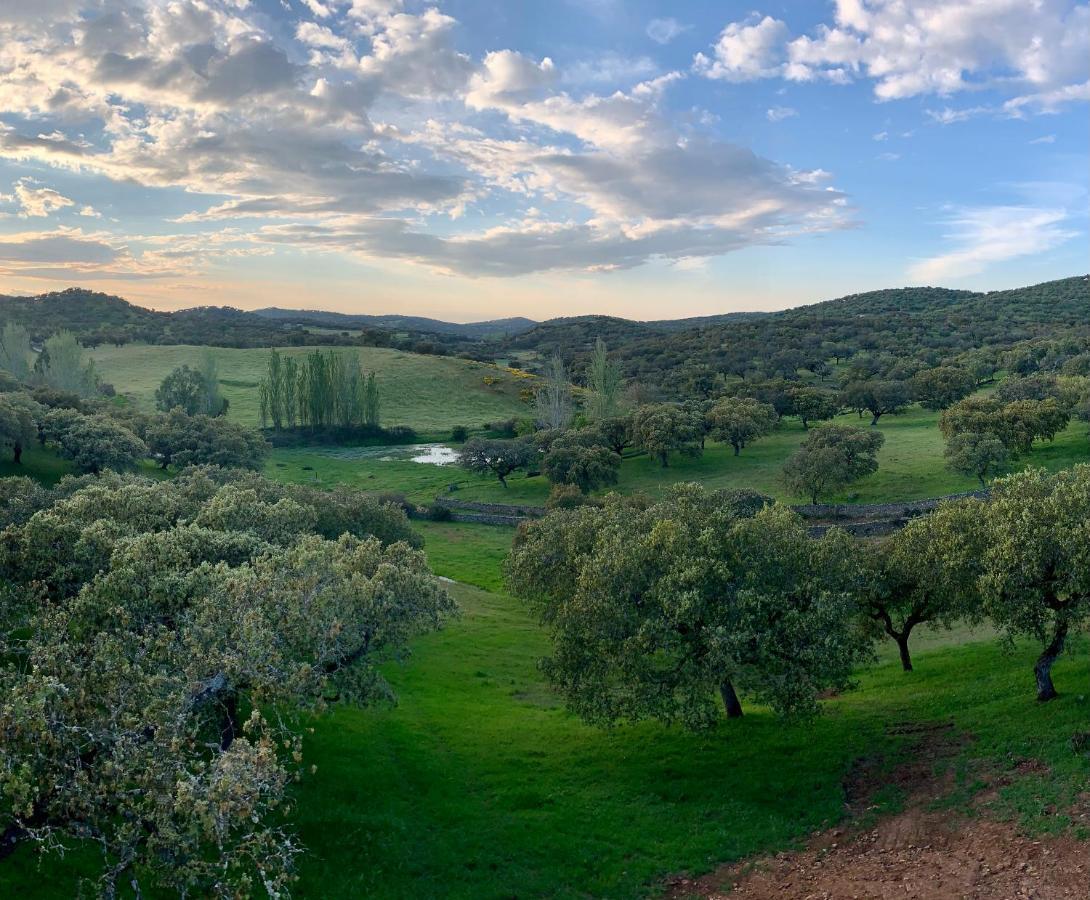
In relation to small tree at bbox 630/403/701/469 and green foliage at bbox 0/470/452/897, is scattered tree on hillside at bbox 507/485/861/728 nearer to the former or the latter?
green foliage at bbox 0/470/452/897

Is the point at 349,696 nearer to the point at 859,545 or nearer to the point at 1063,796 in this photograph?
the point at 1063,796

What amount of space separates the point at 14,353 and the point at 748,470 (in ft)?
414

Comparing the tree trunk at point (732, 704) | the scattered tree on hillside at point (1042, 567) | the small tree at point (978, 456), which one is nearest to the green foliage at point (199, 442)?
the tree trunk at point (732, 704)

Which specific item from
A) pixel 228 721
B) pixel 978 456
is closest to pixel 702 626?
pixel 228 721

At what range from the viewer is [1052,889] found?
19.1 m

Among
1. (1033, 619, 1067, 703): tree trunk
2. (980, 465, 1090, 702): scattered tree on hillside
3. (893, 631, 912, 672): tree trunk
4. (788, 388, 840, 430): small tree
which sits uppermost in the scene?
(788, 388, 840, 430): small tree

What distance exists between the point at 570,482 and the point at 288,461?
5528 cm

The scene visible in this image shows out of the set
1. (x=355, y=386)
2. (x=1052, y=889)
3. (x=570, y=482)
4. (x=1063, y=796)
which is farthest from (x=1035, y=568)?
(x=355, y=386)

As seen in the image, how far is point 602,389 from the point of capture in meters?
128

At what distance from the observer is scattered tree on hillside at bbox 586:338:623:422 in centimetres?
12419

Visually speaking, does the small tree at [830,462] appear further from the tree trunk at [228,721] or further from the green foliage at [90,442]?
the green foliage at [90,442]

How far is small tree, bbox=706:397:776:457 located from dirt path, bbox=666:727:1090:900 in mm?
78627

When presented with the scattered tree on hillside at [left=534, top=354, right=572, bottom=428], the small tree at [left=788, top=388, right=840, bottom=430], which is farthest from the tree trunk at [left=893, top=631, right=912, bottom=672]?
the scattered tree on hillside at [left=534, top=354, right=572, bottom=428]

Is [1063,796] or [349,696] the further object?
[349,696]
